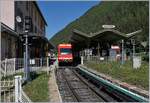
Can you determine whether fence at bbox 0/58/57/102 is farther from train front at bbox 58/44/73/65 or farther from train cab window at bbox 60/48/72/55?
train cab window at bbox 60/48/72/55

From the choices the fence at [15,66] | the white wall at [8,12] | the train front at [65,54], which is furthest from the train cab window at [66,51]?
the fence at [15,66]

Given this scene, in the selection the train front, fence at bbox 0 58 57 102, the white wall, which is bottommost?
fence at bbox 0 58 57 102

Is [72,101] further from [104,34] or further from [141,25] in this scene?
[141,25]

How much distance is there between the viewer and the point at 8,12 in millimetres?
37062

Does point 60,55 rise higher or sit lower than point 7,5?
lower

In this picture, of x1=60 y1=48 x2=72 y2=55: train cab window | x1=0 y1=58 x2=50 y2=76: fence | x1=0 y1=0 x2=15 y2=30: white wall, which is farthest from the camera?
x1=60 y1=48 x2=72 y2=55: train cab window

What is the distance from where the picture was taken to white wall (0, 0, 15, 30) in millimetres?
36875

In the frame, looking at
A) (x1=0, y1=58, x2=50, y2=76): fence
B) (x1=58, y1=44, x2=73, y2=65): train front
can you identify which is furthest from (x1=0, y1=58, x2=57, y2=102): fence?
(x1=58, y1=44, x2=73, y2=65): train front

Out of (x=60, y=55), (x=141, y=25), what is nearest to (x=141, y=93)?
(x=60, y=55)

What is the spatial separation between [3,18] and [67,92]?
1919 centimetres

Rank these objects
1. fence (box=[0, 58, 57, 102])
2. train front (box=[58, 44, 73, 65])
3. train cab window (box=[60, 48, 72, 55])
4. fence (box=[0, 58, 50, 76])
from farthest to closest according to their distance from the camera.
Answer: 1. train cab window (box=[60, 48, 72, 55])
2. train front (box=[58, 44, 73, 65])
3. fence (box=[0, 58, 50, 76])
4. fence (box=[0, 58, 57, 102])

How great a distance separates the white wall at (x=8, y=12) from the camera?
121ft

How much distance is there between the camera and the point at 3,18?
37.3 meters

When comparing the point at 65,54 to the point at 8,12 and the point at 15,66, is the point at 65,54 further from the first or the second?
the point at 15,66
